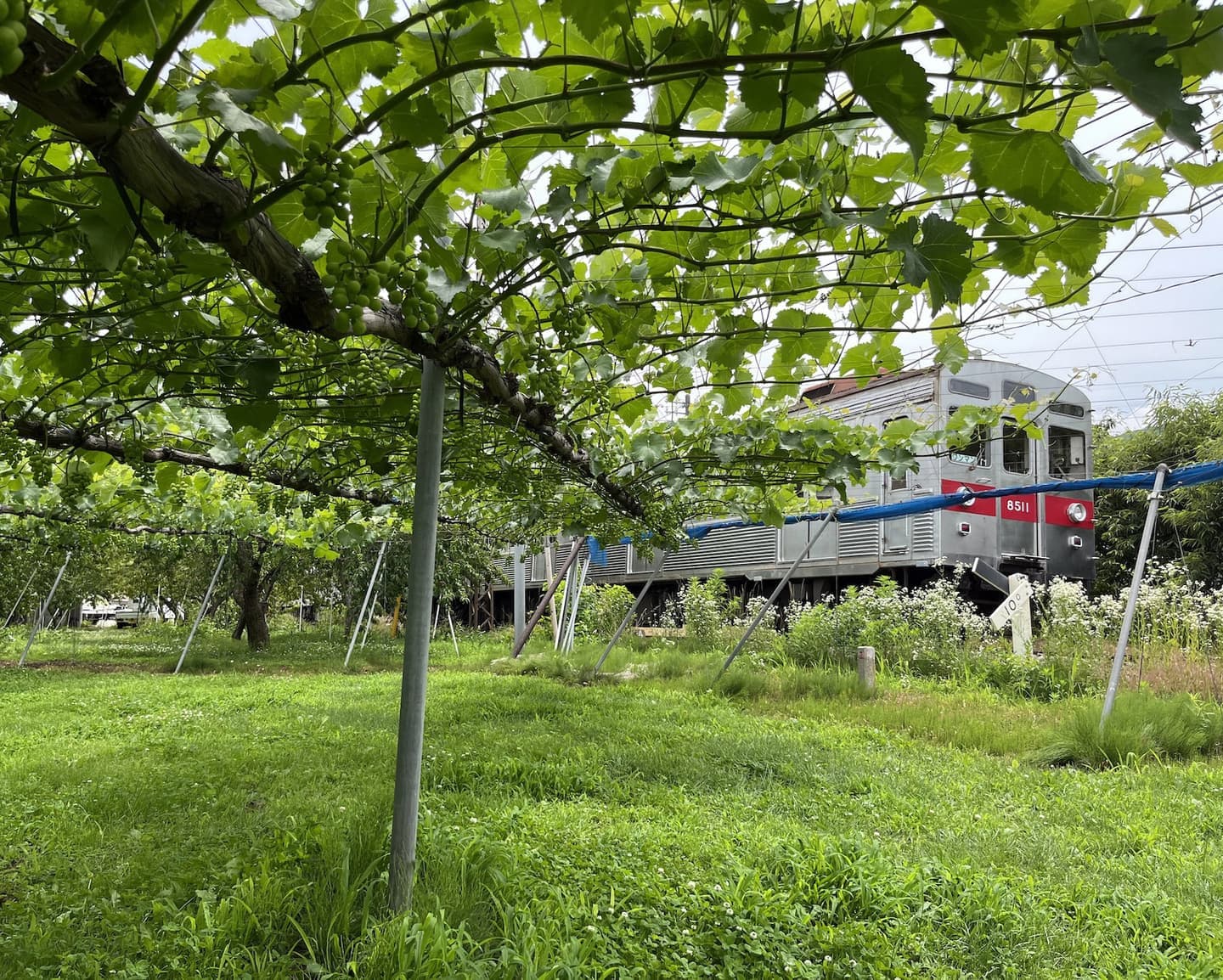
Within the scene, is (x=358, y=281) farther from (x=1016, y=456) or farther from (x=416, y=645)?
(x=1016, y=456)

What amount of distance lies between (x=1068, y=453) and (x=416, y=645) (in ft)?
32.5

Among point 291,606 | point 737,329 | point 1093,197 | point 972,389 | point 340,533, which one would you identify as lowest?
point 291,606

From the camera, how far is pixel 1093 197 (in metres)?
1.18

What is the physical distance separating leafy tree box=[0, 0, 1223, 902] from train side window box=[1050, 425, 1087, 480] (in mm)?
8314

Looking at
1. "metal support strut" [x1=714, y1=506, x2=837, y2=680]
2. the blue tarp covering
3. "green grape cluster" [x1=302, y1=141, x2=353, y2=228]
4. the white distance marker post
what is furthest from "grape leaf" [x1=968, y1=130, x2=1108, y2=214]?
the white distance marker post

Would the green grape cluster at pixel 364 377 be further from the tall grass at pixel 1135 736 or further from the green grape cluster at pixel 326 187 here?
the tall grass at pixel 1135 736

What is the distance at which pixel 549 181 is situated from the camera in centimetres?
154

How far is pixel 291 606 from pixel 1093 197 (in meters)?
25.4

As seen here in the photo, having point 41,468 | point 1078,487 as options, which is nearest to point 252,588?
point 41,468

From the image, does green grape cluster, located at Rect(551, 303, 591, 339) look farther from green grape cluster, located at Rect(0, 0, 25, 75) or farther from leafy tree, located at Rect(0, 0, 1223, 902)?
green grape cluster, located at Rect(0, 0, 25, 75)

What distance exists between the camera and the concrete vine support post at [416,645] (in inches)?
88.0

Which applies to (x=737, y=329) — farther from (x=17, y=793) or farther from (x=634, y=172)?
(x=17, y=793)

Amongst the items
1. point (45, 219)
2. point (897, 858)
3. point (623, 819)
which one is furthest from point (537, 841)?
point (45, 219)

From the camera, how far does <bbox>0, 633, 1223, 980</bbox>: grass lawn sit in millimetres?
2176
